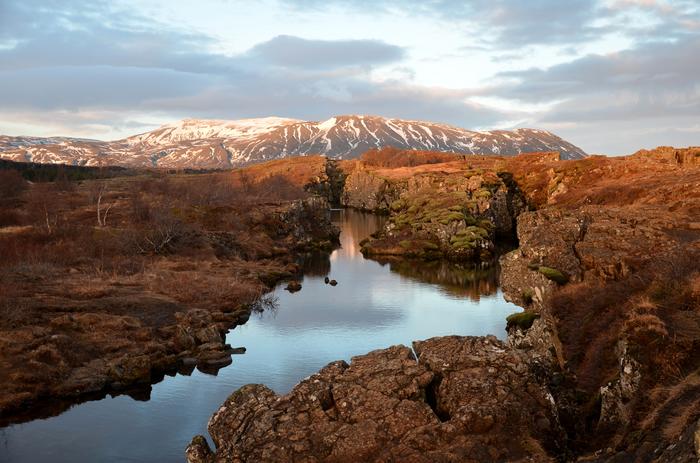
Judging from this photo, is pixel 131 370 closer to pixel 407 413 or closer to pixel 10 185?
pixel 407 413

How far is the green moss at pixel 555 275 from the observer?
3719cm

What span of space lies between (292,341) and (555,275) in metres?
21.2

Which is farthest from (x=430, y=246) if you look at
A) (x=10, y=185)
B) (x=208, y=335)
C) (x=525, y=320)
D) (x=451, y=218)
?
(x=10, y=185)

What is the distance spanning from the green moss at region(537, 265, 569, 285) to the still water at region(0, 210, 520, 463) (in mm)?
10020

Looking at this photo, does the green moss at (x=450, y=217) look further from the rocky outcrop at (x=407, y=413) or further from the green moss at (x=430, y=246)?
the rocky outcrop at (x=407, y=413)

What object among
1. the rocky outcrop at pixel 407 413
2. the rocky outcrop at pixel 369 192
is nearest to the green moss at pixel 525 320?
the rocky outcrop at pixel 407 413

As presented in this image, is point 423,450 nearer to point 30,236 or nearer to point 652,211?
point 652,211

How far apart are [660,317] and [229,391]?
25265mm

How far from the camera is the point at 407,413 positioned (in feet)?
71.1

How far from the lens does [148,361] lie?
3962 cm

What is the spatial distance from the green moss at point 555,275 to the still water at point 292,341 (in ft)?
32.9

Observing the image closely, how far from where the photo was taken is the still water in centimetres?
3028

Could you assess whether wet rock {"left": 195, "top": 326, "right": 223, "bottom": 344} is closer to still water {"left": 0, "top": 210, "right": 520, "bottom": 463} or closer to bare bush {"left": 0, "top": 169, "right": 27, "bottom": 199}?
still water {"left": 0, "top": 210, "right": 520, "bottom": 463}

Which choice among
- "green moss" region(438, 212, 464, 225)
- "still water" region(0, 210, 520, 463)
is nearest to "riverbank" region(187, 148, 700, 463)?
"still water" region(0, 210, 520, 463)
